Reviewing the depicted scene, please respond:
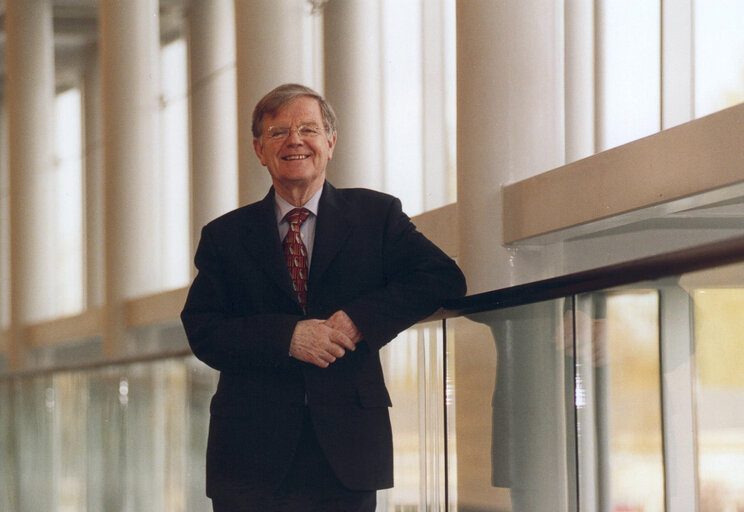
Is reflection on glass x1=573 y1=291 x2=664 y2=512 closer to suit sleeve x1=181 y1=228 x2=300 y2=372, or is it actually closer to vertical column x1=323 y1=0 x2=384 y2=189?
suit sleeve x1=181 y1=228 x2=300 y2=372

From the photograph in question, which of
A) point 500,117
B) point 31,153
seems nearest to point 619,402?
point 500,117

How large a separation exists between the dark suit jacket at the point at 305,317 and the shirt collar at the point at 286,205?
26mm

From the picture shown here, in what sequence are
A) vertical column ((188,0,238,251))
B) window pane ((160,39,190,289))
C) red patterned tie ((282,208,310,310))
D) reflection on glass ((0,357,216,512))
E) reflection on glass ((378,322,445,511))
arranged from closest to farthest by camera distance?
1. red patterned tie ((282,208,310,310))
2. reflection on glass ((378,322,445,511))
3. reflection on glass ((0,357,216,512))
4. vertical column ((188,0,238,251))
5. window pane ((160,39,190,289))

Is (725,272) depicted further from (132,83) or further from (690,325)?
(132,83)

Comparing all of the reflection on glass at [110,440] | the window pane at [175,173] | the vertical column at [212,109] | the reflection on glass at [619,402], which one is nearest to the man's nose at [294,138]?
the reflection on glass at [619,402]

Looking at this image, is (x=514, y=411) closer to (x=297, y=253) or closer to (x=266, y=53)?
(x=297, y=253)

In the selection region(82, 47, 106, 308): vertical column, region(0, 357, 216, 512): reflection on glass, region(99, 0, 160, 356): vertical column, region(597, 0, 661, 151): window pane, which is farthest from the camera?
region(82, 47, 106, 308): vertical column

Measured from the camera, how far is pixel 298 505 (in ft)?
9.95

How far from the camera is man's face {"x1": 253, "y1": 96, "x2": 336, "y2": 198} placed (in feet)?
10.1

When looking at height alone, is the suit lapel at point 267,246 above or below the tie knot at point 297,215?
below

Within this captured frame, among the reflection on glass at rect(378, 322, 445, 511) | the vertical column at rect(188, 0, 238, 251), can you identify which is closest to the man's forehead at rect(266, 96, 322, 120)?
the reflection on glass at rect(378, 322, 445, 511)

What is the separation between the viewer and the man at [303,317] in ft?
9.93

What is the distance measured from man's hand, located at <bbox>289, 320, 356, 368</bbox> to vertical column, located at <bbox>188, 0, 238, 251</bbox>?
10.9 metres

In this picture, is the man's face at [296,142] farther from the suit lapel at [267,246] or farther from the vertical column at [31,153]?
the vertical column at [31,153]
